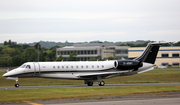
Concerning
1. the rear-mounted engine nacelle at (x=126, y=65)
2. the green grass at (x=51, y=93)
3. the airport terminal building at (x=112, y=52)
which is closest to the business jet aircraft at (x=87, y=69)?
the rear-mounted engine nacelle at (x=126, y=65)

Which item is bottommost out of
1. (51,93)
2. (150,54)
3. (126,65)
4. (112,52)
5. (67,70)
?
(51,93)

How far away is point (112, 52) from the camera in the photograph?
156 meters

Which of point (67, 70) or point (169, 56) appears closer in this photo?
point (67, 70)

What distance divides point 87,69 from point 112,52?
118m

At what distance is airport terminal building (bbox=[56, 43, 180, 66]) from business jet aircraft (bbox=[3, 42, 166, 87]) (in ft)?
277

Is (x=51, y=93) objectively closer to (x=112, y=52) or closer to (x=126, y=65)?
(x=126, y=65)

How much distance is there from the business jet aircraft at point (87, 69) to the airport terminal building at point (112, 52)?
84345 millimetres

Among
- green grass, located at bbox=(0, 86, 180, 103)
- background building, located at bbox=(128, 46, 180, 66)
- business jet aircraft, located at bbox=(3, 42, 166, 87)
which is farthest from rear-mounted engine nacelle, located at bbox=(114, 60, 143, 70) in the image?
background building, located at bbox=(128, 46, 180, 66)

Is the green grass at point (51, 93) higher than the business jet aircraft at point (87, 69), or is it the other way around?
the business jet aircraft at point (87, 69)

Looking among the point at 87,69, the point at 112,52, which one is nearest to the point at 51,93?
the point at 87,69

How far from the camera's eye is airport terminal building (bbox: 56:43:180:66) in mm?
123625

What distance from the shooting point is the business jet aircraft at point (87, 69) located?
118ft

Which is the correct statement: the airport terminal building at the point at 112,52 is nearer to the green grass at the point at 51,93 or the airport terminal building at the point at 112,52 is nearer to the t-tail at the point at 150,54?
the t-tail at the point at 150,54

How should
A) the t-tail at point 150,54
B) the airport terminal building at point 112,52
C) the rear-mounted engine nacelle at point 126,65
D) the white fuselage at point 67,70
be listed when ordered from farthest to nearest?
the airport terminal building at point 112,52
the t-tail at point 150,54
the rear-mounted engine nacelle at point 126,65
the white fuselage at point 67,70
